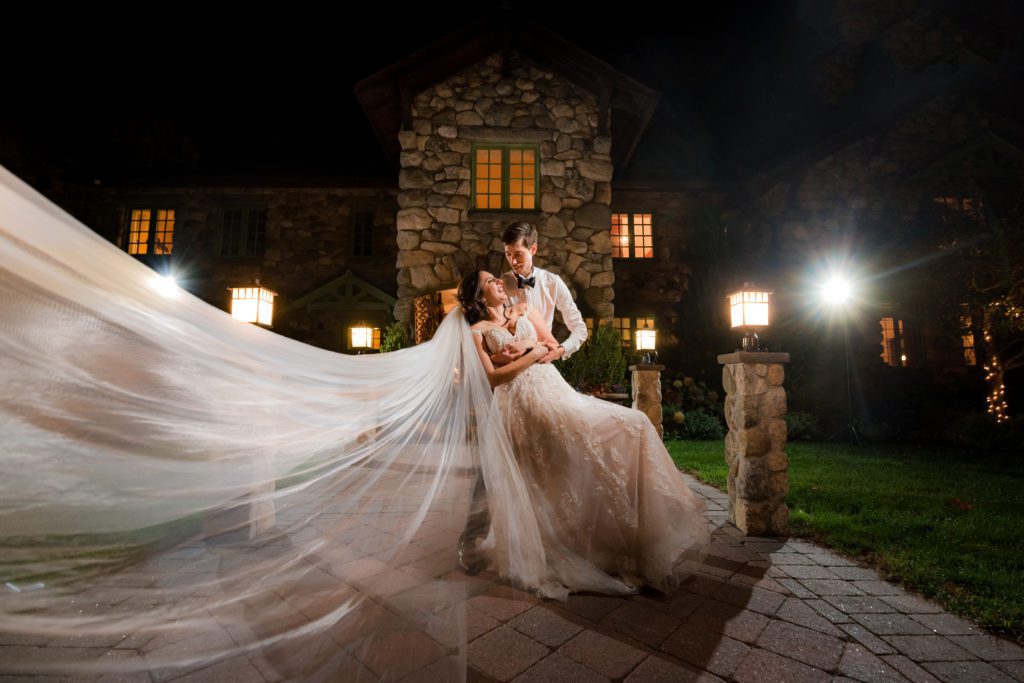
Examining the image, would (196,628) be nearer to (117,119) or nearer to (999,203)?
(999,203)

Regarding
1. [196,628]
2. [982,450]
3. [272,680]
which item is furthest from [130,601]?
[982,450]

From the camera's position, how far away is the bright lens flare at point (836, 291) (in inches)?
435

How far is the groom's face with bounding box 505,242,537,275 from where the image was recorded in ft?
9.57

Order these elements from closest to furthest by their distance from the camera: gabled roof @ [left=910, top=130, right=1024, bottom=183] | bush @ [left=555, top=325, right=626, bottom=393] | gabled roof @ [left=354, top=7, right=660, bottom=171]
→ 1. bush @ [left=555, top=325, right=626, bottom=393]
2. gabled roof @ [left=354, top=7, right=660, bottom=171]
3. gabled roof @ [left=910, top=130, right=1024, bottom=183]

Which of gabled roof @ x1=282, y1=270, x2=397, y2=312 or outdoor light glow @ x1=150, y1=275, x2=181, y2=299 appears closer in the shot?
outdoor light glow @ x1=150, y1=275, x2=181, y2=299

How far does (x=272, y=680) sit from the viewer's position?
5.09 feet

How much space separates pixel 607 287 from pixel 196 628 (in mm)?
7296

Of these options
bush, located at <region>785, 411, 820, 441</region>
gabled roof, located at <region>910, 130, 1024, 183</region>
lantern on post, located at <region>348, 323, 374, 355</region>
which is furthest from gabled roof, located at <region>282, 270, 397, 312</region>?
gabled roof, located at <region>910, 130, 1024, 183</region>

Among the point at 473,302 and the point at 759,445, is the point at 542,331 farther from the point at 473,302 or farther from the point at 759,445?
the point at 759,445

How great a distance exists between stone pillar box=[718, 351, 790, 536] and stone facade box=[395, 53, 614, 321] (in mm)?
4642

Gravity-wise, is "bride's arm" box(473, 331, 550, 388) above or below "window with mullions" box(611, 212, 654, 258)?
below

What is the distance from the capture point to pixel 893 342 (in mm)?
12836

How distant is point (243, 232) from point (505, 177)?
1056 cm

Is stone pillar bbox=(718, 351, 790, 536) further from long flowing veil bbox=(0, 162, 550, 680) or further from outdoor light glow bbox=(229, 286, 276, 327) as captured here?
outdoor light glow bbox=(229, 286, 276, 327)
